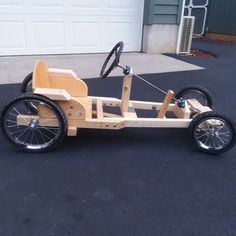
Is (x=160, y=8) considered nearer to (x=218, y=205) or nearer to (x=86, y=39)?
(x=86, y=39)

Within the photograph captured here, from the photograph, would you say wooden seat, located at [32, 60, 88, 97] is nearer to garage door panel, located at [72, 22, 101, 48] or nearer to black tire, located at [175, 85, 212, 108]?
black tire, located at [175, 85, 212, 108]

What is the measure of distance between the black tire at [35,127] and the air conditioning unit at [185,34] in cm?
596

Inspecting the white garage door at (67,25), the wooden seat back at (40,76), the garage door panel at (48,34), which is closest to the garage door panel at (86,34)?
the white garage door at (67,25)

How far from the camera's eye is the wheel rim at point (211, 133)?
275 centimetres

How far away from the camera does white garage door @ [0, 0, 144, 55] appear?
6289mm

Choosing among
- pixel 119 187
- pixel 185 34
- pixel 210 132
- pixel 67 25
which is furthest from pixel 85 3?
pixel 119 187

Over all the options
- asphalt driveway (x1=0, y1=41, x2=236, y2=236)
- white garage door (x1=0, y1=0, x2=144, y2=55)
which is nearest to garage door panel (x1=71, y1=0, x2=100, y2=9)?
white garage door (x1=0, y1=0, x2=144, y2=55)

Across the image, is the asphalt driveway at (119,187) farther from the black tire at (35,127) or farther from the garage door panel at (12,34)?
the garage door panel at (12,34)

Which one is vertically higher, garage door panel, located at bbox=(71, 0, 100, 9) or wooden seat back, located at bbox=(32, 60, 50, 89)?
garage door panel, located at bbox=(71, 0, 100, 9)

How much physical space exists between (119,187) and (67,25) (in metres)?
5.40

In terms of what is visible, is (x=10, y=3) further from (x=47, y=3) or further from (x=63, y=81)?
(x=63, y=81)

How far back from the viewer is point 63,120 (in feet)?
8.52

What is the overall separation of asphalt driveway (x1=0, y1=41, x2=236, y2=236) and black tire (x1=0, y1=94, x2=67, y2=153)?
0.36 ft

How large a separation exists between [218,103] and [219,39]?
7784 mm
